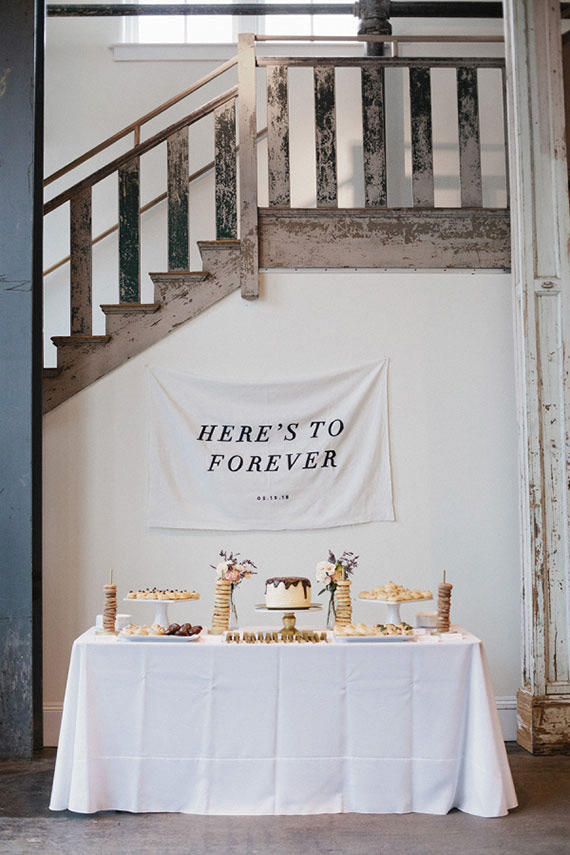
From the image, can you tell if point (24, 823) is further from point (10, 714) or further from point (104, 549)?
point (104, 549)

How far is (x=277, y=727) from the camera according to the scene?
3820mm

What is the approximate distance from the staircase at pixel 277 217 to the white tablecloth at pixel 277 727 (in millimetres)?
2211

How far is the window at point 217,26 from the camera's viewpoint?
296 inches

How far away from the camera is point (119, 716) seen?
151 inches

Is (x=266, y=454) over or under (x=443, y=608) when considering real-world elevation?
over

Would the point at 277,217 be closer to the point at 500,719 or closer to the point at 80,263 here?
the point at 80,263

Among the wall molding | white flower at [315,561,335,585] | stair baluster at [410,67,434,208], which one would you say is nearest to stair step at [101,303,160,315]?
stair baluster at [410,67,434,208]

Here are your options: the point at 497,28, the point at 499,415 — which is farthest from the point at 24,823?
the point at 497,28

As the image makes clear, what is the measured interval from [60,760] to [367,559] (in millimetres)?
2225

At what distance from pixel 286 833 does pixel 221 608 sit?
105cm

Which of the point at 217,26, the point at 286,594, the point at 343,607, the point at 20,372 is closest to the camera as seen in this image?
the point at 286,594

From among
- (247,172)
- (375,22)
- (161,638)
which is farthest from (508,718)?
(375,22)

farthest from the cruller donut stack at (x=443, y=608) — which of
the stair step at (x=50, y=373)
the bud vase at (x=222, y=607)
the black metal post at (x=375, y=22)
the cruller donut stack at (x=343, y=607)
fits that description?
the black metal post at (x=375, y=22)

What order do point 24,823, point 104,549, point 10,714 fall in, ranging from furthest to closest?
1. point 104,549
2. point 10,714
3. point 24,823
